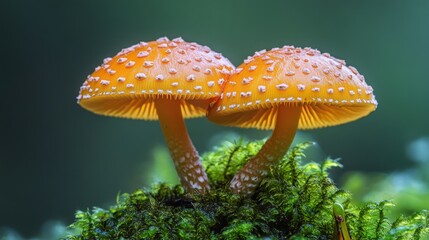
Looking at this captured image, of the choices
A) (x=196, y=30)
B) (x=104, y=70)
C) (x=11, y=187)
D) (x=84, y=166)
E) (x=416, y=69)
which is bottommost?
(x=104, y=70)

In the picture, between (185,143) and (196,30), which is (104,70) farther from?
(196,30)

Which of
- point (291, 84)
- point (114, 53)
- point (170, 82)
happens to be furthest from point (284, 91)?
point (114, 53)

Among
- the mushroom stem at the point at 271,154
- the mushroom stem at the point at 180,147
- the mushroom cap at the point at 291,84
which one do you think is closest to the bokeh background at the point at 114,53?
the mushroom stem at the point at 180,147

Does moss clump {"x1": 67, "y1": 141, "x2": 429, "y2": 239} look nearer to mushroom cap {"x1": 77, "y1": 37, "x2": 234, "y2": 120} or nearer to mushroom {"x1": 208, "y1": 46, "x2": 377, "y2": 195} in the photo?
mushroom {"x1": 208, "y1": 46, "x2": 377, "y2": 195}

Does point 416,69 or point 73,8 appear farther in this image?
point 416,69

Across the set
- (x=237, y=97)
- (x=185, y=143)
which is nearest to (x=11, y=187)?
(x=185, y=143)

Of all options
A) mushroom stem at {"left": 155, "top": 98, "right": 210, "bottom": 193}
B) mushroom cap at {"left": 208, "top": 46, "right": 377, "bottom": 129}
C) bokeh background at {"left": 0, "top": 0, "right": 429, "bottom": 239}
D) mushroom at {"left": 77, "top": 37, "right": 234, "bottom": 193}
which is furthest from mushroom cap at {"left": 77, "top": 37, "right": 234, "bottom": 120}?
bokeh background at {"left": 0, "top": 0, "right": 429, "bottom": 239}
